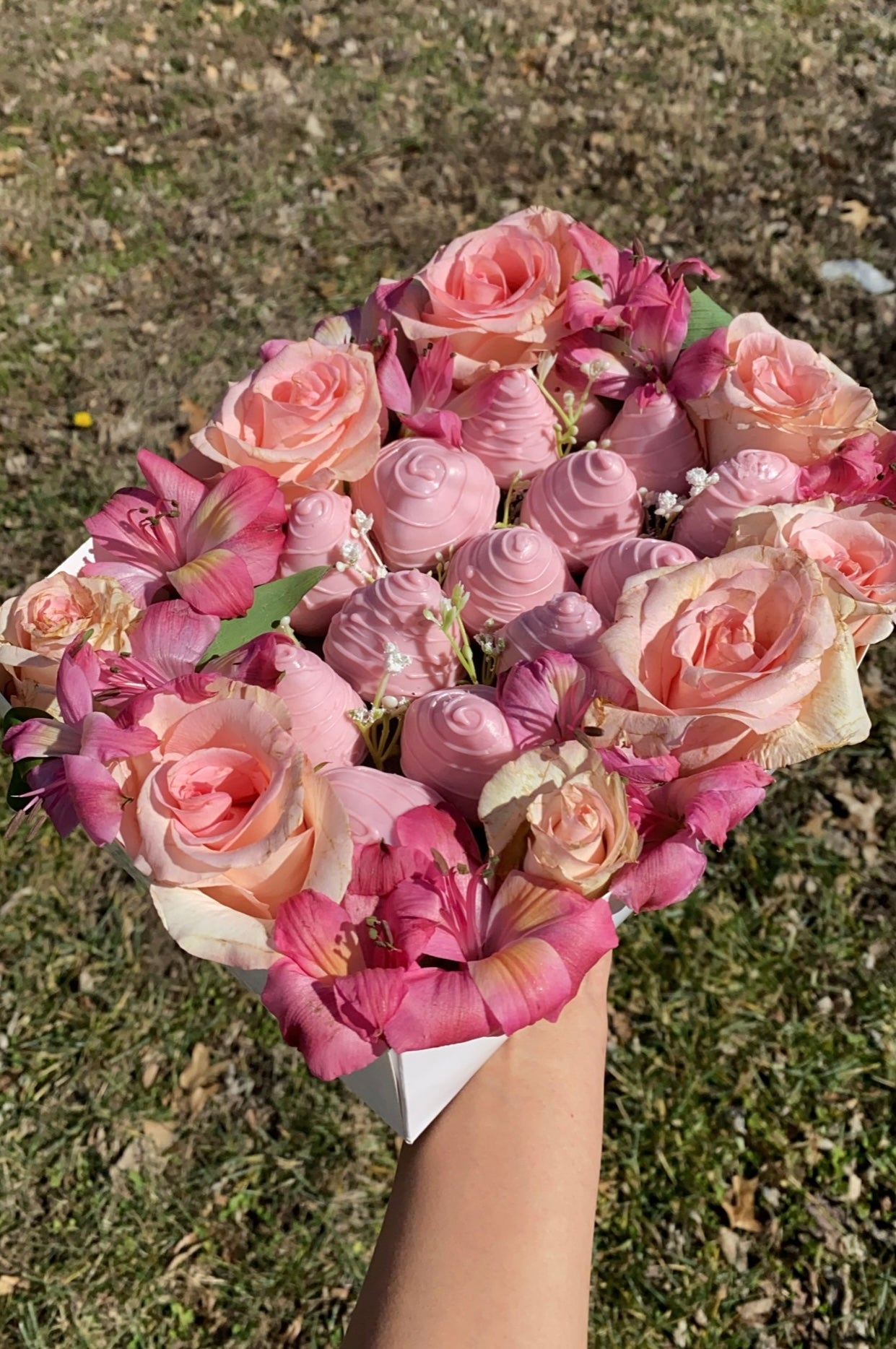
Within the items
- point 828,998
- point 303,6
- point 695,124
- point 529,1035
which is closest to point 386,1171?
point 529,1035

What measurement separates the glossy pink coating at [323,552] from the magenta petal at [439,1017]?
464mm

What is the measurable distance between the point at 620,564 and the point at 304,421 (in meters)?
0.39

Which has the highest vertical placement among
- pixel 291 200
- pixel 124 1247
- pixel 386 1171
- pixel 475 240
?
pixel 475 240

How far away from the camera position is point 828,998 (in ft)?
6.55

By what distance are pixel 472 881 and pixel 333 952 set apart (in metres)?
0.15

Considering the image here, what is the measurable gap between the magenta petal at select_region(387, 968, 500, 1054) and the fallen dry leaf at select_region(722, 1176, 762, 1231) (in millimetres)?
1267

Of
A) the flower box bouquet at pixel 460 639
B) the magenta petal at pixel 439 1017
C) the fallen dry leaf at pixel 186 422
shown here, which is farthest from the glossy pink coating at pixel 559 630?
the fallen dry leaf at pixel 186 422

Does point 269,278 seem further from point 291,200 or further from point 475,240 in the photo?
point 475,240

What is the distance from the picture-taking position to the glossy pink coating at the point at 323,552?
44.1 inches

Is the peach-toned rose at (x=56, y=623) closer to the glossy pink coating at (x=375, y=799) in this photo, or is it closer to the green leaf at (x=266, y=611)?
the green leaf at (x=266, y=611)

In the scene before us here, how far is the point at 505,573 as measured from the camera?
1.08m

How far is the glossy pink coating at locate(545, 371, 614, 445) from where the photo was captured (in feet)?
4.20

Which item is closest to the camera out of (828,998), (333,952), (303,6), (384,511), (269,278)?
(333,952)

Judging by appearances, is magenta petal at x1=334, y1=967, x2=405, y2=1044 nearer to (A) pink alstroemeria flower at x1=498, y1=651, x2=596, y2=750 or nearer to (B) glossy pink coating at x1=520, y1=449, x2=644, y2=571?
(A) pink alstroemeria flower at x1=498, y1=651, x2=596, y2=750
